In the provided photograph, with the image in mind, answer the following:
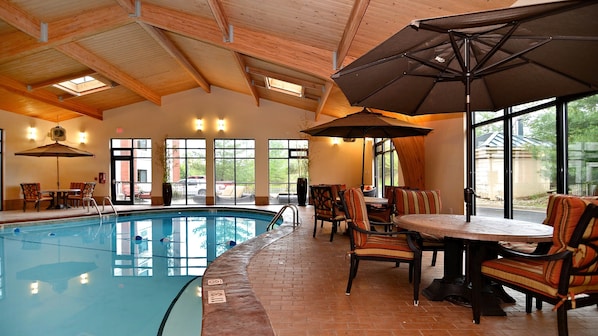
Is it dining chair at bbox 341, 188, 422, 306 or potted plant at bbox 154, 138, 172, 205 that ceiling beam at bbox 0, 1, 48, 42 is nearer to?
potted plant at bbox 154, 138, 172, 205

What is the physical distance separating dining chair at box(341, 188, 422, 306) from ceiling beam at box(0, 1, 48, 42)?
251 inches

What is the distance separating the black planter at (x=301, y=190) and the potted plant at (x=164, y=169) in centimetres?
458

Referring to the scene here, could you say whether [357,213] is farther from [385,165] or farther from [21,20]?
[385,165]

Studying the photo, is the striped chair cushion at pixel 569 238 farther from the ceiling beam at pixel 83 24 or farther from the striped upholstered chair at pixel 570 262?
the ceiling beam at pixel 83 24

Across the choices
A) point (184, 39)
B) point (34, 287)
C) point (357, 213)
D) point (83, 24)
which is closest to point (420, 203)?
point (357, 213)

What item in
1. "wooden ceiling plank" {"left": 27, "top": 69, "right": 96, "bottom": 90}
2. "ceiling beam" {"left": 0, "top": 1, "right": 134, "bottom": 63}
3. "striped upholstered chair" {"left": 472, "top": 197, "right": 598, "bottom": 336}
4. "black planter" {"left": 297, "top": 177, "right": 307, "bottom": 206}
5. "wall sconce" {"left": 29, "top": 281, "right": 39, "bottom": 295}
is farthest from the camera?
"black planter" {"left": 297, "top": 177, "right": 307, "bottom": 206}

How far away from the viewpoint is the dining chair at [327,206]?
228 inches

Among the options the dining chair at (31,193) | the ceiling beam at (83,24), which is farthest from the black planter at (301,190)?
the dining chair at (31,193)

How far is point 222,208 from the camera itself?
1181 centimetres

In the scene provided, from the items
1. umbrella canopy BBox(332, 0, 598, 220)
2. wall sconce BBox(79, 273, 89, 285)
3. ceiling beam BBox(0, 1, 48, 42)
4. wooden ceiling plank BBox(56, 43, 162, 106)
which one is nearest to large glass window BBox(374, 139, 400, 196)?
umbrella canopy BBox(332, 0, 598, 220)

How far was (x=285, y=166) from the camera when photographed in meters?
13.1

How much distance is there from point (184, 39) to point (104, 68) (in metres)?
2.41

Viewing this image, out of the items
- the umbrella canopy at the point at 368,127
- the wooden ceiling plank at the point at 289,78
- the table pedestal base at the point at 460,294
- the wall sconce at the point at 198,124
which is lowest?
the table pedestal base at the point at 460,294

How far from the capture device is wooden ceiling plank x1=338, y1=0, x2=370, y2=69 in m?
4.34
